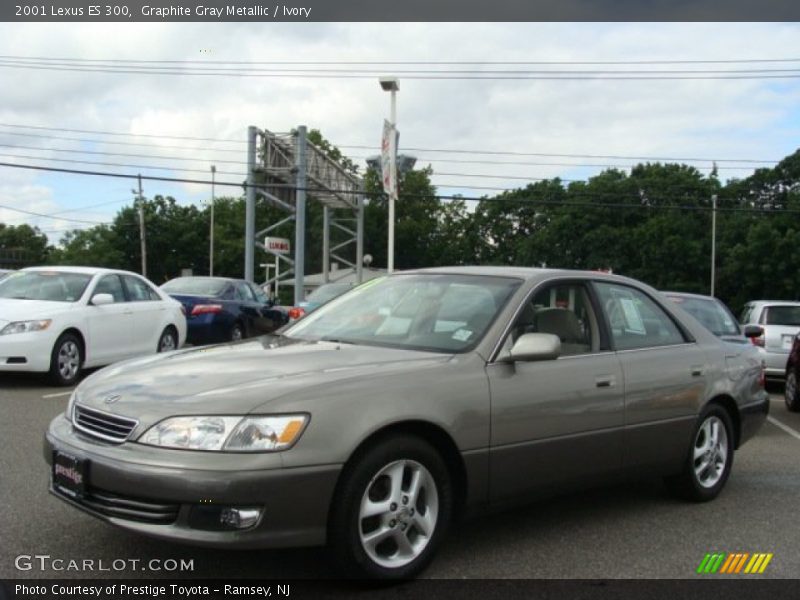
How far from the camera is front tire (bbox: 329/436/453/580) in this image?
346cm

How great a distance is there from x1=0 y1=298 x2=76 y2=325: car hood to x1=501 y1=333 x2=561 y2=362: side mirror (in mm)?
7137

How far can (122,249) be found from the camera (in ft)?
277

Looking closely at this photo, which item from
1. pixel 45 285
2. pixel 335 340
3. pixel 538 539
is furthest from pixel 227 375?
pixel 45 285

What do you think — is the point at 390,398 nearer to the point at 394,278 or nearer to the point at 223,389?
the point at 223,389

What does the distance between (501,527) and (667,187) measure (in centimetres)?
6147

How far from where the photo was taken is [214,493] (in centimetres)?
322

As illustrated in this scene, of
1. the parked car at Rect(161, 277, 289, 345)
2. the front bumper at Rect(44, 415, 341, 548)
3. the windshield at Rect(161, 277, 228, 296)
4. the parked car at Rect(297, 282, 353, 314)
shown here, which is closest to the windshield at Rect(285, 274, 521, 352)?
the front bumper at Rect(44, 415, 341, 548)

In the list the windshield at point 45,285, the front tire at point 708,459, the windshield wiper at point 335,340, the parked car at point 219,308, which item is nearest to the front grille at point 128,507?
the windshield wiper at point 335,340

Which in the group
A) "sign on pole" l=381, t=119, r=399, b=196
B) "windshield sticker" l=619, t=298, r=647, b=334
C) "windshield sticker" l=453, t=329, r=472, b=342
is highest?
"sign on pole" l=381, t=119, r=399, b=196

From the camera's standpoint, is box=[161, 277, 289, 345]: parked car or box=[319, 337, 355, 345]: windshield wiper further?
box=[161, 277, 289, 345]: parked car

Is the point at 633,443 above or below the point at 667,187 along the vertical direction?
below

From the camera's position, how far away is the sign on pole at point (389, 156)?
21.8 m

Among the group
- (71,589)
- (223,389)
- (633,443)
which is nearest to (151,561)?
(71,589)

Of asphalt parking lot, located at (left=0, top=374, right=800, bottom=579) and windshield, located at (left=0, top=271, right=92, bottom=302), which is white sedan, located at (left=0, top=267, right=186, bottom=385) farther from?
A: asphalt parking lot, located at (left=0, top=374, right=800, bottom=579)
